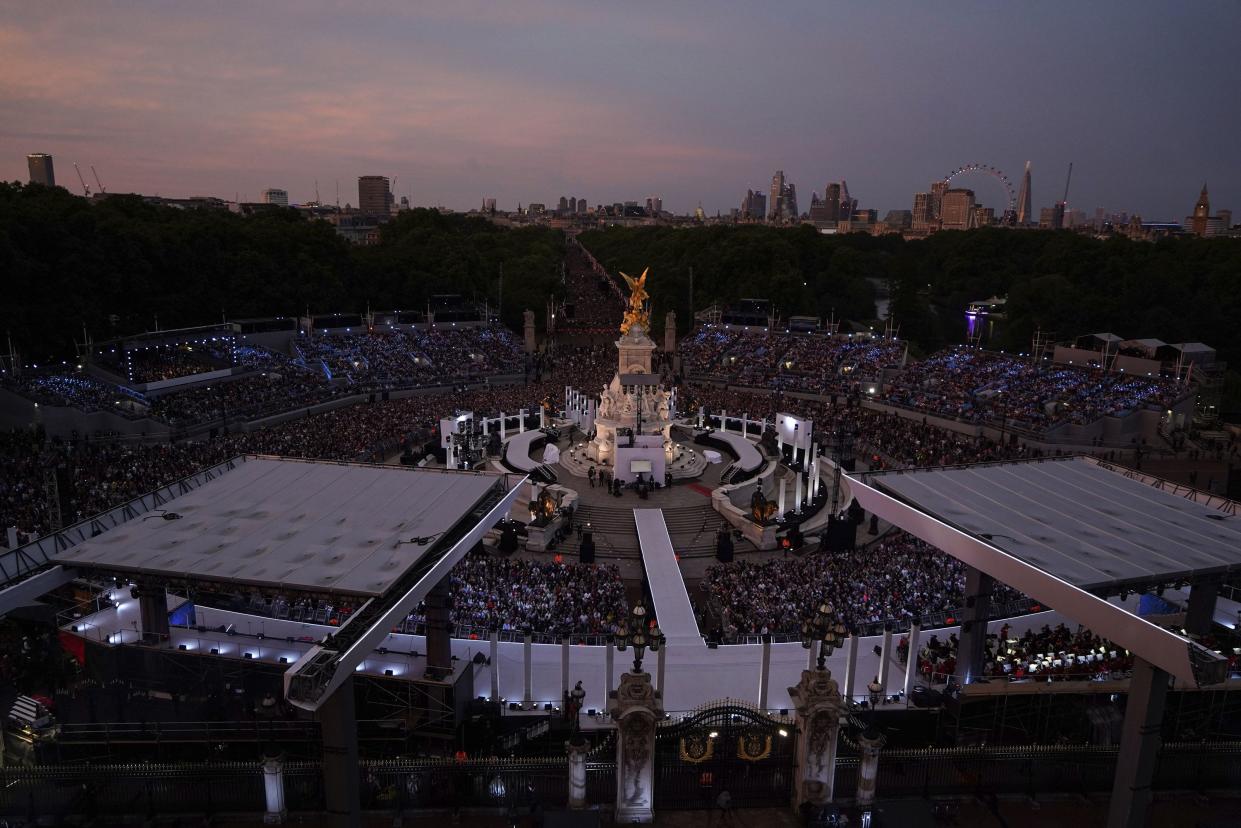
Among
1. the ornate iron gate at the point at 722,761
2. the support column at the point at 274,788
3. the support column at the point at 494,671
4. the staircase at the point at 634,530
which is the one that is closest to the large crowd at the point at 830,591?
the staircase at the point at 634,530

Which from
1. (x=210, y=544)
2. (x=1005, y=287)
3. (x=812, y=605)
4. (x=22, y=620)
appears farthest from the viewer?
(x=1005, y=287)

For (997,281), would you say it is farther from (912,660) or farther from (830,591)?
(912,660)

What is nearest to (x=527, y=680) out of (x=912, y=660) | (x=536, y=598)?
(x=536, y=598)

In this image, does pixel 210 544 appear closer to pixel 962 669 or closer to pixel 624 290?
pixel 962 669

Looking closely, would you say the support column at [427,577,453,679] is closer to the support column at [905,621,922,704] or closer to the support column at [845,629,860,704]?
the support column at [845,629,860,704]

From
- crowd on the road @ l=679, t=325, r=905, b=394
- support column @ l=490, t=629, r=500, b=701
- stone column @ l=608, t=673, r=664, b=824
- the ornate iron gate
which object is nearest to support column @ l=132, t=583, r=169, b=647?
support column @ l=490, t=629, r=500, b=701

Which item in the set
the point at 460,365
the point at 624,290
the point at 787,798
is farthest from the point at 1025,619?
the point at 624,290
